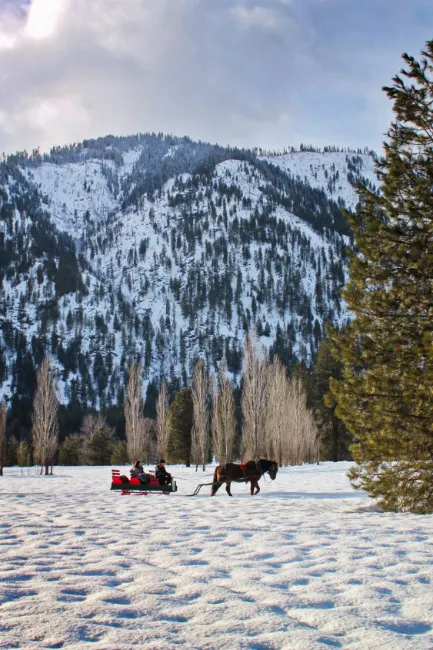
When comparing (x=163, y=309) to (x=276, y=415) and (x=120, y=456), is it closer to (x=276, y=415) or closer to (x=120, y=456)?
(x=120, y=456)

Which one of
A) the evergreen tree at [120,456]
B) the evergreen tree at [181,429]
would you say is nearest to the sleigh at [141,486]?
the evergreen tree at [181,429]

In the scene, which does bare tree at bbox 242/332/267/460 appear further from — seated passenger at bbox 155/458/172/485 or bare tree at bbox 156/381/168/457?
seated passenger at bbox 155/458/172/485

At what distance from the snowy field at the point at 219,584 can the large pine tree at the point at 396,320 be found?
A: 1041 mm

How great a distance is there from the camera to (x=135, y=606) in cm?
377

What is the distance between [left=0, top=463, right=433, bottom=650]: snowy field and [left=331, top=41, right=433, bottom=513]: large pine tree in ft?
3.41

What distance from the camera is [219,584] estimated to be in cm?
448

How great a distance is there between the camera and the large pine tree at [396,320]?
895 cm

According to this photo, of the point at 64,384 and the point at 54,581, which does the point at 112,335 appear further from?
the point at 54,581

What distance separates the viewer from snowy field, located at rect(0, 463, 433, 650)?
10.4ft

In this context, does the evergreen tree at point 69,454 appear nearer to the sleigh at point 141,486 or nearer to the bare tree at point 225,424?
the bare tree at point 225,424

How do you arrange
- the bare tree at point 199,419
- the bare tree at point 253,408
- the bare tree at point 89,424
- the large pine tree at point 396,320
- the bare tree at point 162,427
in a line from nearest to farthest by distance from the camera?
the large pine tree at point 396,320 → the bare tree at point 253,408 → the bare tree at point 162,427 → the bare tree at point 199,419 → the bare tree at point 89,424

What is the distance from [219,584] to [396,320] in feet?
22.4

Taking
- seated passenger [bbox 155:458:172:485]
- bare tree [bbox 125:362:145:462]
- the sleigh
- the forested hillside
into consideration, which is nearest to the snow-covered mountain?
the forested hillside

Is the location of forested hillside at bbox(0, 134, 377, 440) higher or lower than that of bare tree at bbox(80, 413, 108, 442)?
higher
